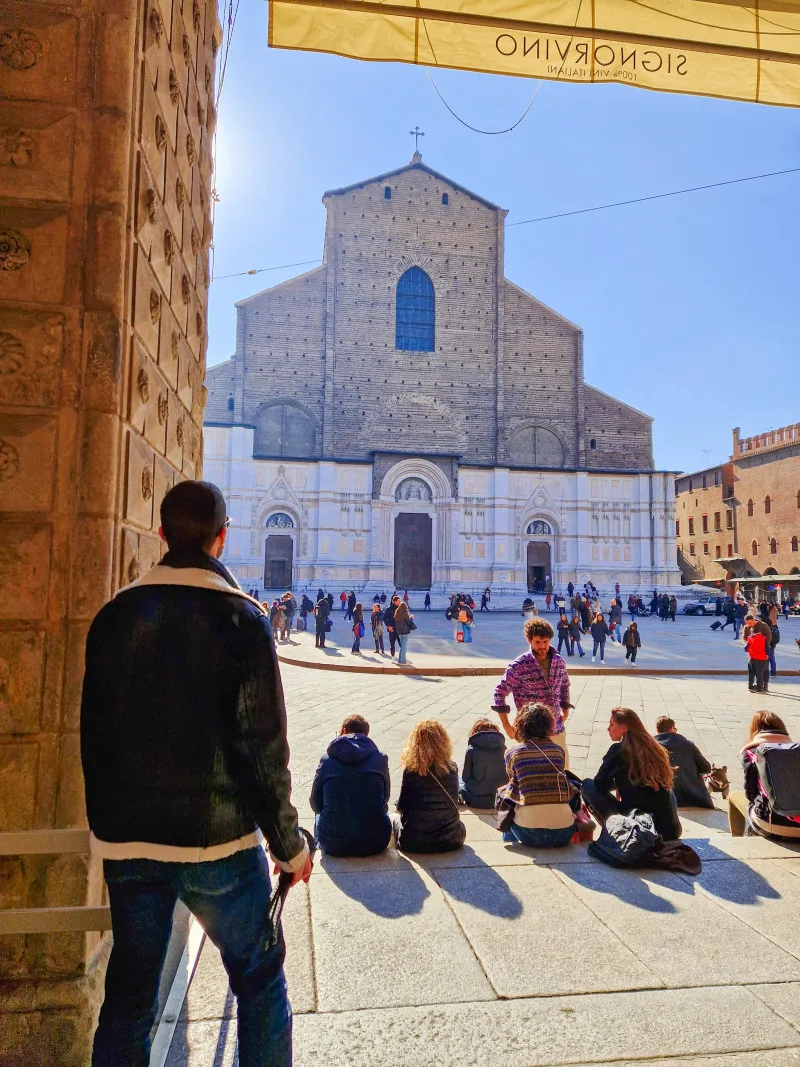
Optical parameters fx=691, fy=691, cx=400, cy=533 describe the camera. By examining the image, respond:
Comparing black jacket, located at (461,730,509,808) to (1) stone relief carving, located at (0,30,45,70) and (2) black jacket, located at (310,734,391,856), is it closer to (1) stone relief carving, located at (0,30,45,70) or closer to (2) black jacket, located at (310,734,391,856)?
(2) black jacket, located at (310,734,391,856)

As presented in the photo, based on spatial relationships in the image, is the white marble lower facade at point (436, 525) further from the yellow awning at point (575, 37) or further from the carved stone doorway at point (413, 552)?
the yellow awning at point (575, 37)

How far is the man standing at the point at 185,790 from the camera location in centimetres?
153

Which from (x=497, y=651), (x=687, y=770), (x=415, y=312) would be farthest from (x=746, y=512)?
(x=687, y=770)

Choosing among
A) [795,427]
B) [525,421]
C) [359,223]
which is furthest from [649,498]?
[359,223]

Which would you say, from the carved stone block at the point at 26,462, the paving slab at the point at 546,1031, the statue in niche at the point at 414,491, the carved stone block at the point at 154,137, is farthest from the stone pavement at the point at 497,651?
the carved stone block at the point at 26,462

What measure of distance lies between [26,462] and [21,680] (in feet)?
2.19

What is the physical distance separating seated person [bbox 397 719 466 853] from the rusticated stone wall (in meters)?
1.76

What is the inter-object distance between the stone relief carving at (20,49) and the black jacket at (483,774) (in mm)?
4168

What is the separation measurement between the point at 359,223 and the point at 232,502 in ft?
46.7

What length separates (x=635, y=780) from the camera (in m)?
3.76

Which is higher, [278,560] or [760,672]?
[278,560]

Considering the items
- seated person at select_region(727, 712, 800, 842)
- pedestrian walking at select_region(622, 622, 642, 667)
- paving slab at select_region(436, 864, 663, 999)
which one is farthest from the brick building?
paving slab at select_region(436, 864, 663, 999)

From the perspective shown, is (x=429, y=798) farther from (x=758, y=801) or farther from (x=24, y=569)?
(x=24, y=569)

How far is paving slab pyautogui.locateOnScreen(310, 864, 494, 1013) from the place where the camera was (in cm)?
223
